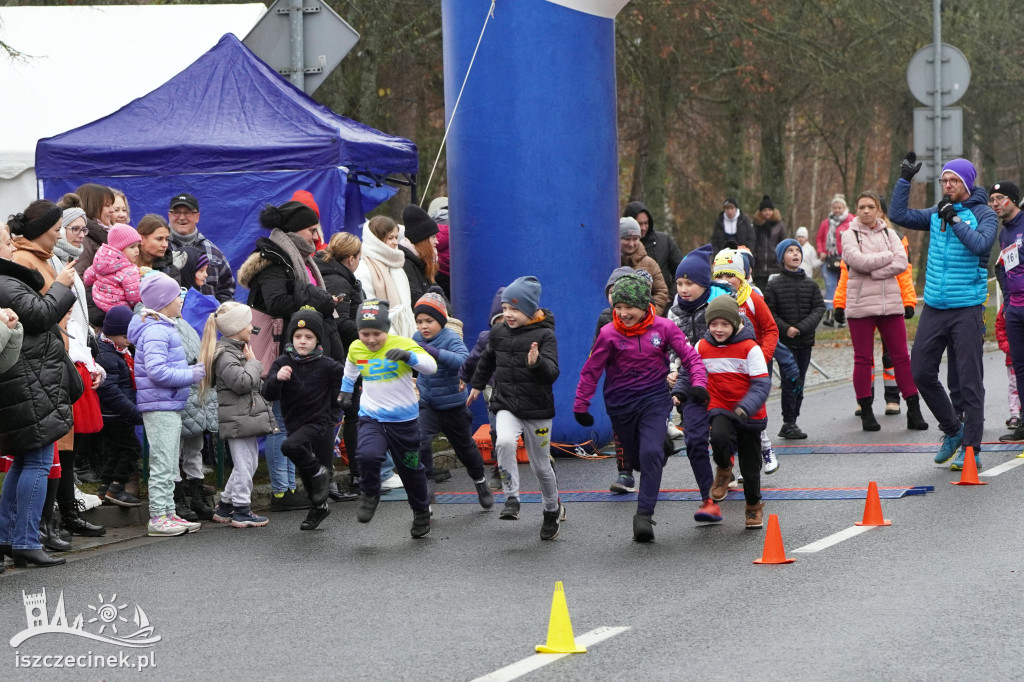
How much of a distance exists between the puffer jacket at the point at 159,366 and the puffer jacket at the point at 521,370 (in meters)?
1.83

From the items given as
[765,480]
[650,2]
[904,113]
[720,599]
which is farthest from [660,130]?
[720,599]

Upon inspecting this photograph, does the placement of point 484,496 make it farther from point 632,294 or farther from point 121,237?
point 121,237

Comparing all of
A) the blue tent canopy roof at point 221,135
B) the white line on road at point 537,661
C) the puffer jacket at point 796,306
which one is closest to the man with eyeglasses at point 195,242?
the blue tent canopy roof at point 221,135

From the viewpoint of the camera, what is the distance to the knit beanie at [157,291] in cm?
926

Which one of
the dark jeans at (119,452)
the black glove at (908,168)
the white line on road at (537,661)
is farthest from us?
the black glove at (908,168)

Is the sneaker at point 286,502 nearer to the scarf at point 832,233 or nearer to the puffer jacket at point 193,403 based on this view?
the puffer jacket at point 193,403

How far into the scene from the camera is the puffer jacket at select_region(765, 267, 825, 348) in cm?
1312

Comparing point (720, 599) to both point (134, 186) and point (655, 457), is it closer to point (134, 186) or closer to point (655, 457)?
point (655, 457)

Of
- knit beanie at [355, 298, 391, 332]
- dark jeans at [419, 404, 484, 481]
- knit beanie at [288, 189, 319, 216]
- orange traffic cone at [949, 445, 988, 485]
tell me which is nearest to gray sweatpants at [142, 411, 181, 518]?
knit beanie at [355, 298, 391, 332]

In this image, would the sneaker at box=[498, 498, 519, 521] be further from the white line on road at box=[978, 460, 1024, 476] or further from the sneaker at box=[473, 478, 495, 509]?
the white line on road at box=[978, 460, 1024, 476]

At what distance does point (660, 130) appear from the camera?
1016 inches

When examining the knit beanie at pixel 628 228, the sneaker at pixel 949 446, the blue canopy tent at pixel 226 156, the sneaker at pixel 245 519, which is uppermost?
the blue canopy tent at pixel 226 156

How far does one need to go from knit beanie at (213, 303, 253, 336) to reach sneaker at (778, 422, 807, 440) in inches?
212

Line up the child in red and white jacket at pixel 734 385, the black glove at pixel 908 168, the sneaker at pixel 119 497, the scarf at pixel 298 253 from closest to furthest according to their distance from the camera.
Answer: the child in red and white jacket at pixel 734 385 < the sneaker at pixel 119 497 < the scarf at pixel 298 253 < the black glove at pixel 908 168
